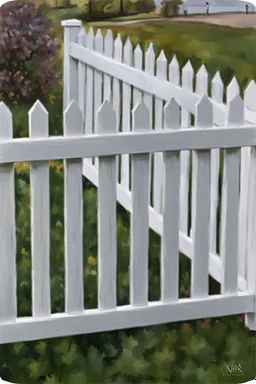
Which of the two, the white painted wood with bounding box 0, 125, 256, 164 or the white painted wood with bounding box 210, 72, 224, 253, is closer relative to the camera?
the white painted wood with bounding box 0, 125, 256, 164

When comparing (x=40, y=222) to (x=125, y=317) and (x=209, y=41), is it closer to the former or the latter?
(x=125, y=317)

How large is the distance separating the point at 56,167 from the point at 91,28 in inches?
42.6

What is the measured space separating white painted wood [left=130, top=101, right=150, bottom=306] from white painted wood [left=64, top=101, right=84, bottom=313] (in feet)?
0.65

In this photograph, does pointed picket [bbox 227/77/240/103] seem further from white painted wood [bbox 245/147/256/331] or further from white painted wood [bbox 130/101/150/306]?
white painted wood [bbox 130/101/150/306]

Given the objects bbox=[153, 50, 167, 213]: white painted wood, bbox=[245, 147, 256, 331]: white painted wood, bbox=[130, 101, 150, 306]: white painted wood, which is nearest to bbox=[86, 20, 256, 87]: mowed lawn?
bbox=[153, 50, 167, 213]: white painted wood

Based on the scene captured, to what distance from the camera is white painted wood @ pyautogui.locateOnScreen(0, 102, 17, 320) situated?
2.92 meters

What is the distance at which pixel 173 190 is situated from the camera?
10.5ft

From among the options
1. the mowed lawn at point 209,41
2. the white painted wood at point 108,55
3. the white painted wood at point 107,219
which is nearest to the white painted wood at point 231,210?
the mowed lawn at point 209,41

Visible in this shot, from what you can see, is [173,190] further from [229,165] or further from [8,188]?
[8,188]

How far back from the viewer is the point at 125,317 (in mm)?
3225

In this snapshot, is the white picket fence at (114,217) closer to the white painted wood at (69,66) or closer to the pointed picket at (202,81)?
the pointed picket at (202,81)

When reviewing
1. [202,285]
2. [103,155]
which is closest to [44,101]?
[103,155]

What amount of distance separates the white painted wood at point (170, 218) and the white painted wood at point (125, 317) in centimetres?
6

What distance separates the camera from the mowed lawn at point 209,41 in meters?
3.29
